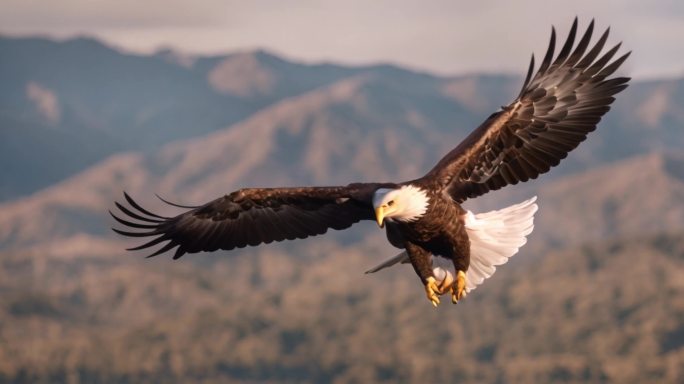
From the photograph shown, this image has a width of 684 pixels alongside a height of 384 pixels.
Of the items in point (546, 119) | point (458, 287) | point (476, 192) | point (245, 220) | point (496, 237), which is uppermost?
point (245, 220)

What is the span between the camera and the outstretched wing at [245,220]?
13.8 m

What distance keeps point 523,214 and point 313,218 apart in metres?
2.36

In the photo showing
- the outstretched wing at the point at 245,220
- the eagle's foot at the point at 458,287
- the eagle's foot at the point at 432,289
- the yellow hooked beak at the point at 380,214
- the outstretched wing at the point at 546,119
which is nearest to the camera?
the yellow hooked beak at the point at 380,214

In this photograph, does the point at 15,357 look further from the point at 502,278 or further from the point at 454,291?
the point at 454,291

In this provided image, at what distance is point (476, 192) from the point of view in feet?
42.9

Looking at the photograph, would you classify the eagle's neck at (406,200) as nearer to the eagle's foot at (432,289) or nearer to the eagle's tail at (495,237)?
the eagle's foot at (432,289)

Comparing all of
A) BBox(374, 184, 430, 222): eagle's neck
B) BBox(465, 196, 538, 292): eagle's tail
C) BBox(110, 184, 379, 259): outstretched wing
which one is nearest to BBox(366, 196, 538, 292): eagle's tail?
BBox(465, 196, 538, 292): eagle's tail

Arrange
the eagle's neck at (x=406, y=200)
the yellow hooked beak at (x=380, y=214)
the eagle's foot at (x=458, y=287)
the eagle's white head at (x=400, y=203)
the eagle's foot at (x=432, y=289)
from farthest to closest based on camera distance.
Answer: the eagle's foot at (x=458, y=287), the eagle's foot at (x=432, y=289), the eagle's neck at (x=406, y=200), the eagle's white head at (x=400, y=203), the yellow hooked beak at (x=380, y=214)

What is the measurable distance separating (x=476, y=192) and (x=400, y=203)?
1717mm

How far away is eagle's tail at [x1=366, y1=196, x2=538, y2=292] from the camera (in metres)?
13.2

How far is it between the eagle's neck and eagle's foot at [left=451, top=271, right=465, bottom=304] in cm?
102

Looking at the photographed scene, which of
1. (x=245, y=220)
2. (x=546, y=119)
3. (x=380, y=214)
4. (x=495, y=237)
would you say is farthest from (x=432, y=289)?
(x=245, y=220)

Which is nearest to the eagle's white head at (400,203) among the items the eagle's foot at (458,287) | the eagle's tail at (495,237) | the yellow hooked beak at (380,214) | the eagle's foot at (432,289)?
the yellow hooked beak at (380,214)

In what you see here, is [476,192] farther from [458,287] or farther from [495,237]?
[458,287]
